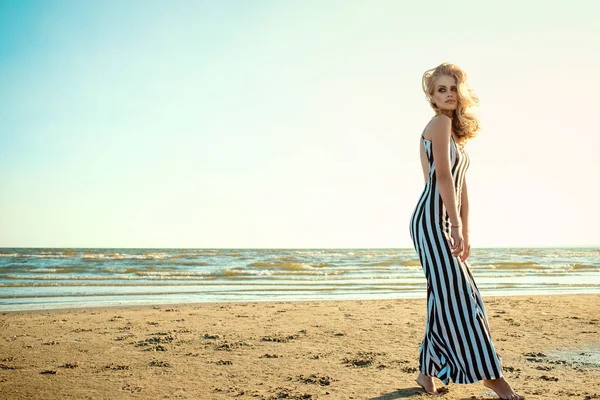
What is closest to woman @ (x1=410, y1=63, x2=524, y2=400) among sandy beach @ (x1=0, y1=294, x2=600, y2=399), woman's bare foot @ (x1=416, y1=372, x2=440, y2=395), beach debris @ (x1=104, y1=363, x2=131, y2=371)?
woman's bare foot @ (x1=416, y1=372, x2=440, y2=395)

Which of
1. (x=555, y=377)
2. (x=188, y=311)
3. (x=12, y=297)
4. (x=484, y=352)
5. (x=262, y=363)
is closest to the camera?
(x=484, y=352)

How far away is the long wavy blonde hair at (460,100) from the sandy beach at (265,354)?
1841mm

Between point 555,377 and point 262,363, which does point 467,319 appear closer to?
point 555,377

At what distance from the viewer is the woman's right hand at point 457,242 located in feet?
9.97

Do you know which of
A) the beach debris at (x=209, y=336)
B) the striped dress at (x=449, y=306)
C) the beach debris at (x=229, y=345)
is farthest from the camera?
the beach debris at (x=209, y=336)

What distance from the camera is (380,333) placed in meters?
5.94

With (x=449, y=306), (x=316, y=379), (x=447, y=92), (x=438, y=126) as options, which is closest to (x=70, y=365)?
(x=316, y=379)

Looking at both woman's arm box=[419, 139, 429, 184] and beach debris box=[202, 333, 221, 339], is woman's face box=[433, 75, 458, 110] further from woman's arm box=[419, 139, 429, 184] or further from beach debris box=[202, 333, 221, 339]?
beach debris box=[202, 333, 221, 339]

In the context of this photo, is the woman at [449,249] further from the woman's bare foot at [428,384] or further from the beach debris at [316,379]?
the beach debris at [316,379]

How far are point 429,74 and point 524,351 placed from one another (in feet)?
10.3

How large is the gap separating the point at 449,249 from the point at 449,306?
36cm

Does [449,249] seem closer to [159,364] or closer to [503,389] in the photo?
[503,389]

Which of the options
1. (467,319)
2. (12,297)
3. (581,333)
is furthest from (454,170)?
(12,297)

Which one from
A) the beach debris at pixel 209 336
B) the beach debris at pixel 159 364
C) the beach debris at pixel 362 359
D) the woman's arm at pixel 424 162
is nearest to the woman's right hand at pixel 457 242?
the woman's arm at pixel 424 162
